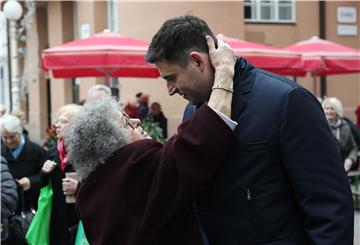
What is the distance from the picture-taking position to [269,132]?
84.4 inches

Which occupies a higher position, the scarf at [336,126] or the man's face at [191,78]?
the man's face at [191,78]

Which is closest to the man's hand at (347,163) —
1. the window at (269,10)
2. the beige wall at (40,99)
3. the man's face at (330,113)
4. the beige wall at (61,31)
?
the man's face at (330,113)

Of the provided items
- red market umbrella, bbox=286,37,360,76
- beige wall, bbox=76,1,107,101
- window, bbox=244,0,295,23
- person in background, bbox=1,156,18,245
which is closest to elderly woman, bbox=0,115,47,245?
person in background, bbox=1,156,18,245

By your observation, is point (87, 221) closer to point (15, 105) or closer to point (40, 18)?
point (15, 105)

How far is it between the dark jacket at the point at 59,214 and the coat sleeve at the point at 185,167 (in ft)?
10.2

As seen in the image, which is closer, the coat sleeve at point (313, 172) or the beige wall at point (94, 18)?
the coat sleeve at point (313, 172)

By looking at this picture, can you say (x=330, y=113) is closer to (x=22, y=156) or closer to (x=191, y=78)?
(x=22, y=156)

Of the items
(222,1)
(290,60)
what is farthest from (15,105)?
(222,1)

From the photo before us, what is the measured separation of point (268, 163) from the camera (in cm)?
215

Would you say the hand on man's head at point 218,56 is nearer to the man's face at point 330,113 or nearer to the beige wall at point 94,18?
the man's face at point 330,113

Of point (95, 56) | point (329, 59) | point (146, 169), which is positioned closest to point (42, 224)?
point (146, 169)

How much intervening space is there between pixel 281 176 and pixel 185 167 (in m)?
0.33

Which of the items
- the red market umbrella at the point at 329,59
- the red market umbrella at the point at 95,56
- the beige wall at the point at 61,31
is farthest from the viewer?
the beige wall at the point at 61,31

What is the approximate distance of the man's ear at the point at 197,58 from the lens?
223 cm
